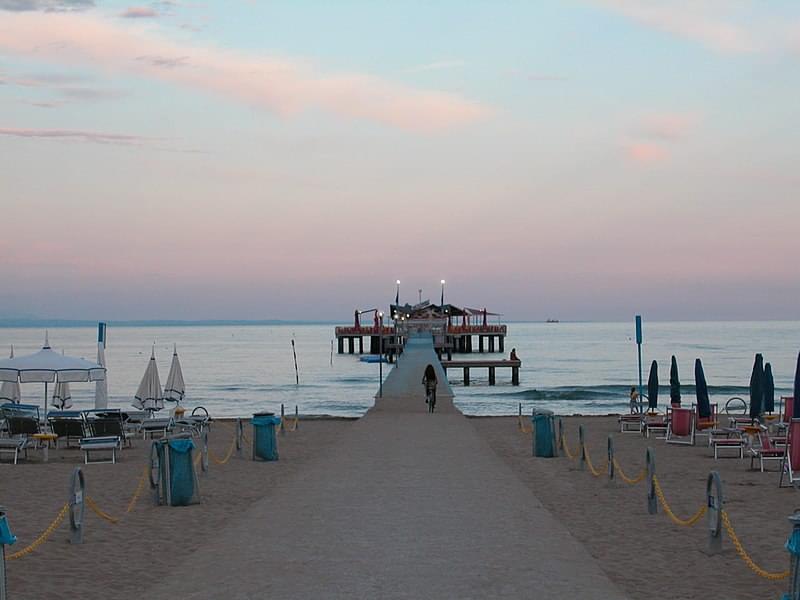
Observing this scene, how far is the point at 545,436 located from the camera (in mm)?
17203

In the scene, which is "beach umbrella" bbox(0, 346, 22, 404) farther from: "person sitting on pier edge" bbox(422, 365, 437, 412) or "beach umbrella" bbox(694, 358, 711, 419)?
"beach umbrella" bbox(694, 358, 711, 419)

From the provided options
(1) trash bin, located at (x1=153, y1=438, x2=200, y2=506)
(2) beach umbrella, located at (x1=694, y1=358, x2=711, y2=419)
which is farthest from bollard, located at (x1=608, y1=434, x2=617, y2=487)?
(1) trash bin, located at (x1=153, y1=438, x2=200, y2=506)

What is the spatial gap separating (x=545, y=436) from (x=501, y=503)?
604 cm

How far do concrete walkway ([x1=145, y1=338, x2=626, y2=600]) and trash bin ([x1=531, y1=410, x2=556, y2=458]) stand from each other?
2.78 meters

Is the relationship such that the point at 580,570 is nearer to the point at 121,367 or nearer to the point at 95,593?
the point at 95,593

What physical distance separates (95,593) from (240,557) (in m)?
1.27

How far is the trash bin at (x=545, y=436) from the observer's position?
1719 cm

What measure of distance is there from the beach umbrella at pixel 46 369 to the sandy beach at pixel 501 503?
144 cm

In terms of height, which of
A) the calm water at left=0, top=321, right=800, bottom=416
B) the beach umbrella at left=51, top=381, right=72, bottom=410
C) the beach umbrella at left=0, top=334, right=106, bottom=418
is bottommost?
the calm water at left=0, top=321, right=800, bottom=416

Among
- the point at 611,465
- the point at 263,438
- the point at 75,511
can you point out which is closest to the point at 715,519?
the point at 611,465

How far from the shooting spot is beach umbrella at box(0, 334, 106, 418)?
18297 millimetres

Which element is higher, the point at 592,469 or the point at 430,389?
the point at 430,389

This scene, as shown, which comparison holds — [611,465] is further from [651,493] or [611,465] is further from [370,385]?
[370,385]

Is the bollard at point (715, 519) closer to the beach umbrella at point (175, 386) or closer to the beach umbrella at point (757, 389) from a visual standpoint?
the beach umbrella at point (757, 389)
